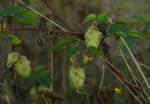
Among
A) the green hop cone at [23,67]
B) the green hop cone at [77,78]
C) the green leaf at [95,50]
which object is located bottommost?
the green hop cone at [77,78]

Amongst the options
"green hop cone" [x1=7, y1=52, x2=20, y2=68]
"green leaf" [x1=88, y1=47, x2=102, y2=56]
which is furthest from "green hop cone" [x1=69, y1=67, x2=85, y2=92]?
"green hop cone" [x1=7, y1=52, x2=20, y2=68]

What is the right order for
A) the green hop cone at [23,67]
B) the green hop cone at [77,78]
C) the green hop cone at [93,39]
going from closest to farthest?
the green hop cone at [93,39]
the green hop cone at [77,78]
the green hop cone at [23,67]

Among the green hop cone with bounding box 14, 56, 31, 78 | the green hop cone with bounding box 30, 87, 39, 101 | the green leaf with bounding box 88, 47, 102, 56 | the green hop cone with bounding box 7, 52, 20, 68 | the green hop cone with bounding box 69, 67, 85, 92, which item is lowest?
the green hop cone with bounding box 30, 87, 39, 101

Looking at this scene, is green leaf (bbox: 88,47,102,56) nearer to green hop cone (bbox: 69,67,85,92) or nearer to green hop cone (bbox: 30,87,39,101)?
green hop cone (bbox: 69,67,85,92)

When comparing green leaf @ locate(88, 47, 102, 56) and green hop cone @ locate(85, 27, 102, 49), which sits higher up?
green hop cone @ locate(85, 27, 102, 49)

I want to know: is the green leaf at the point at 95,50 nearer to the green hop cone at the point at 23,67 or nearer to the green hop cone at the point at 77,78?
the green hop cone at the point at 77,78

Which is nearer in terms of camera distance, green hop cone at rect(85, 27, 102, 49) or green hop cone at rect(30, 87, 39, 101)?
green hop cone at rect(85, 27, 102, 49)

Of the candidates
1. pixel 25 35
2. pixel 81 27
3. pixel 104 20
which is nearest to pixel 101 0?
pixel 81 27

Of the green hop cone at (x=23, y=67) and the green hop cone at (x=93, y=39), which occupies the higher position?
the green hop cone at (x=93, y=39)

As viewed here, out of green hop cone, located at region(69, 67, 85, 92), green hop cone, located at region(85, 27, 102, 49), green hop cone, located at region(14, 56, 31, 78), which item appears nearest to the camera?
green hop cone, located at region(85, 27, 102, 49)

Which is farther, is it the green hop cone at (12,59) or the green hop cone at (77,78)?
the green hop cone at (12,59)

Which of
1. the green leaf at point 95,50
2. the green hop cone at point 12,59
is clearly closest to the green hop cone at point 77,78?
the green leaf at point 95,50

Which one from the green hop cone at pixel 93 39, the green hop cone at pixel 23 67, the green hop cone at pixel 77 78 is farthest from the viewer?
the green hop cone at pixel 23 67
